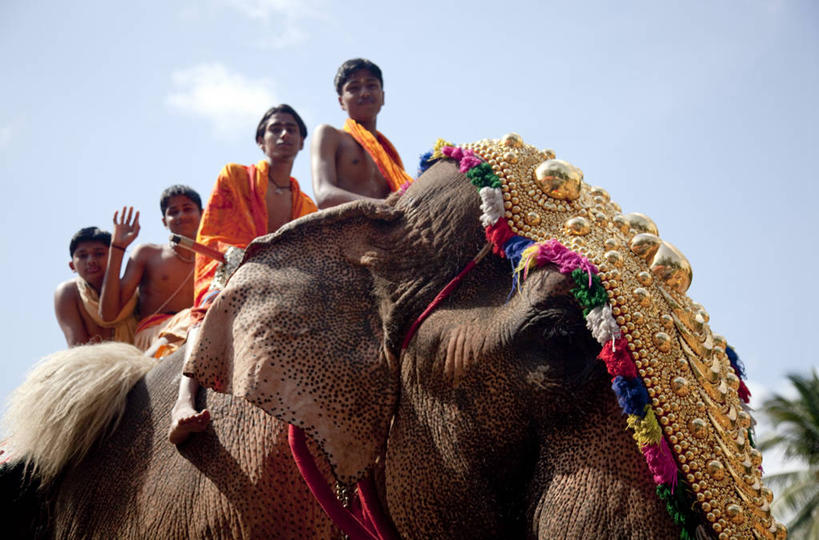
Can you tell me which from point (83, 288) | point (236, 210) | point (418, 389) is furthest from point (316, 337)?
point (83, 288)

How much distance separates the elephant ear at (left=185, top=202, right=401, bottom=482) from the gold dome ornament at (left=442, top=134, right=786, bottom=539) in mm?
453

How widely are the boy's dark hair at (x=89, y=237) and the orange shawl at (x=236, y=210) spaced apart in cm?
122

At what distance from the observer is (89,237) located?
5371 millimetres

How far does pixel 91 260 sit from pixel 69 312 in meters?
0.37

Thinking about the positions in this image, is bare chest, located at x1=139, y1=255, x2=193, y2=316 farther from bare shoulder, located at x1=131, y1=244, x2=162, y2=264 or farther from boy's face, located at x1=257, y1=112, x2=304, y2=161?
boy's face, located at x1=257, y1=112, x2=304, y2=161

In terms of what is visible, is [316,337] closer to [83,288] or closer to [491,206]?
[491,206]

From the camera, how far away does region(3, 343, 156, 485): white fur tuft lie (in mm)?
3123

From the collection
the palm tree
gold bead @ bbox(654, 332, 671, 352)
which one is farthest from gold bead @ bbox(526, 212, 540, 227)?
the palm tree

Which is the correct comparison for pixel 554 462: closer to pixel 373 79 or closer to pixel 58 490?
pixel 58 490

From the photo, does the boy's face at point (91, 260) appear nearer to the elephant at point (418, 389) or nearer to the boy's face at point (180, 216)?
the boy's face at point (180, 216)

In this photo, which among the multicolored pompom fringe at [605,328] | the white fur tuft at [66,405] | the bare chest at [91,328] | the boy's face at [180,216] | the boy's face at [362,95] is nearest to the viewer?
the multicolored pompom fringe at [605,328]

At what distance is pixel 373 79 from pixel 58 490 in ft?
8.86

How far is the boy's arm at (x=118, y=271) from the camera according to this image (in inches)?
193

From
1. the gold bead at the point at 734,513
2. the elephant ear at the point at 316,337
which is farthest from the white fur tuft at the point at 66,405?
the gold bead at the point at 734,513
